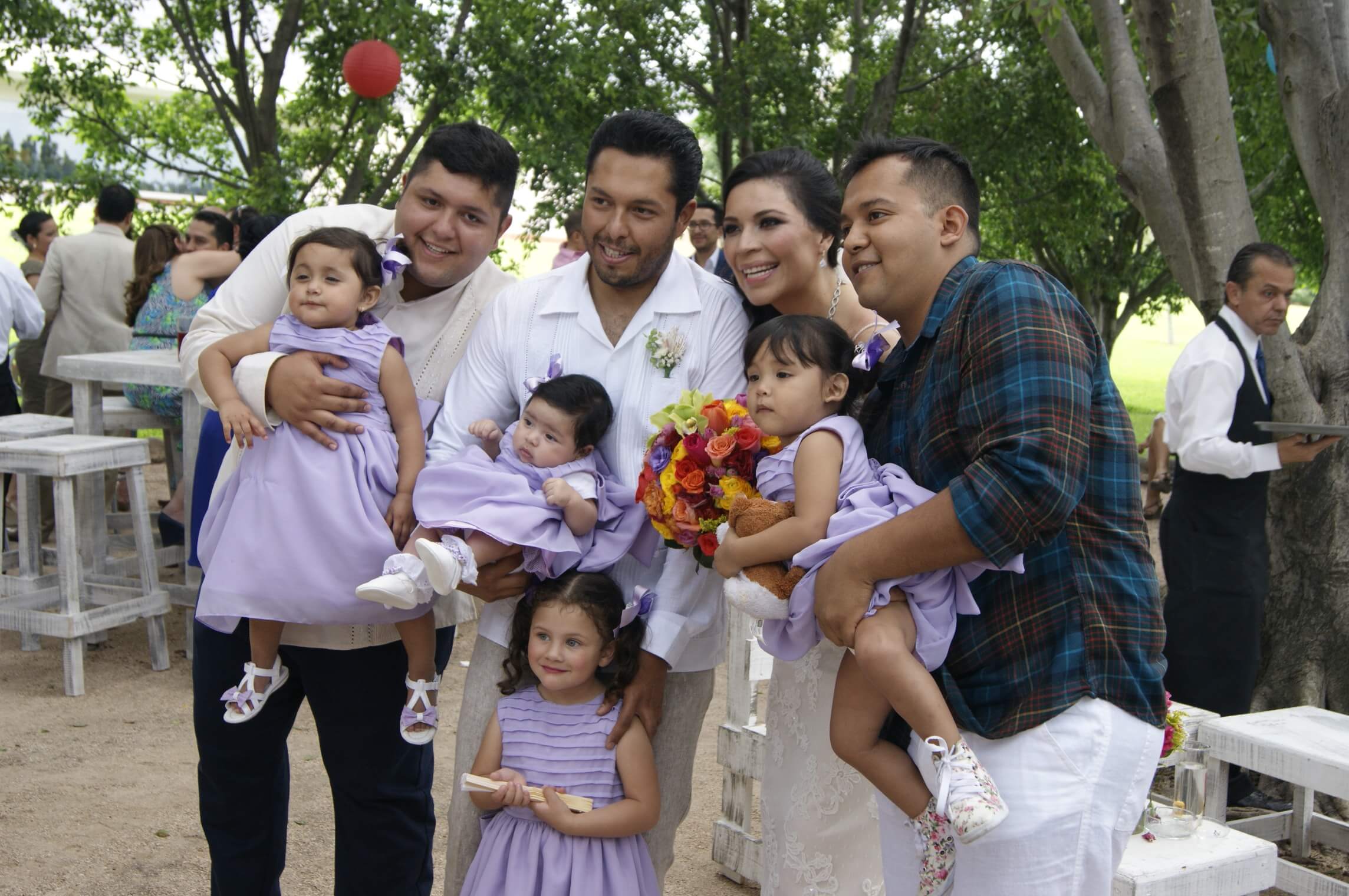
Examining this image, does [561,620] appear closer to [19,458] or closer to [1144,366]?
[19,458]

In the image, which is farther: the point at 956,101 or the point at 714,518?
the point at 956,101

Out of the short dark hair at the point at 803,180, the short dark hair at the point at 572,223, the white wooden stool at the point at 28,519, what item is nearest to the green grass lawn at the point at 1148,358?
the short dark hair at the point at 572,223

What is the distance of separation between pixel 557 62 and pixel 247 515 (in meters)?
7.83

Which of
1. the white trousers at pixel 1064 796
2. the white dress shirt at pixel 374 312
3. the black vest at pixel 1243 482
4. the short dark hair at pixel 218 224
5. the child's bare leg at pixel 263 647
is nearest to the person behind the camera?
the white trousers at pixel 1064 796

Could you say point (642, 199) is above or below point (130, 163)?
below

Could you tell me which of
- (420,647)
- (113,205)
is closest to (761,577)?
(420,647)

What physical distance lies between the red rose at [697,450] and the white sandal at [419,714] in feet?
2.95

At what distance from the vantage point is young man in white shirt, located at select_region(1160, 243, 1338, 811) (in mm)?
4805

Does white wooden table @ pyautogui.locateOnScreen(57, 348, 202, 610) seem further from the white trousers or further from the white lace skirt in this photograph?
the white trousers

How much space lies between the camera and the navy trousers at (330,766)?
2930 mm

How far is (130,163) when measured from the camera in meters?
11.4

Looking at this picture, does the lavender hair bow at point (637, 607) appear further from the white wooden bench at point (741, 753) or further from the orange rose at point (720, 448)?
the white wooden bench at point (741, 753)

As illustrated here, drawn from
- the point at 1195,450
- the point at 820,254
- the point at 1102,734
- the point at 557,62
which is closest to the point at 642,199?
the point at 820,254

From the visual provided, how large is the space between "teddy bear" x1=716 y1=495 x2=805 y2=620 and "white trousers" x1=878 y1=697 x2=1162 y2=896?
0.42 m
